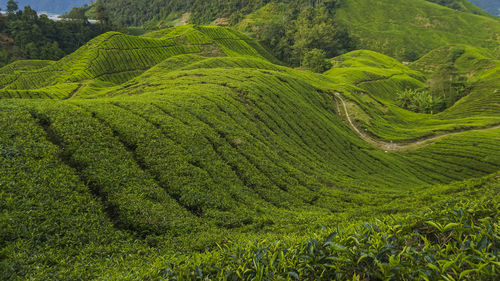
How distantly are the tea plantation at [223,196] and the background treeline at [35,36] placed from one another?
12101 centimetres

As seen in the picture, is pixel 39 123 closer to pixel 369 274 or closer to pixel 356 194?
pixel 369 274

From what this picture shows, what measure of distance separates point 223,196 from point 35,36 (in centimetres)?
15773

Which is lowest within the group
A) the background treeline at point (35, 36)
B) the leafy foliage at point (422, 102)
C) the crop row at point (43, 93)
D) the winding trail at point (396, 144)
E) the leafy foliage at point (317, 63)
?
the leafy foliage at point (422, 102)

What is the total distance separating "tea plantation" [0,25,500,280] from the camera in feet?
17.1

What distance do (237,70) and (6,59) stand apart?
406 ft

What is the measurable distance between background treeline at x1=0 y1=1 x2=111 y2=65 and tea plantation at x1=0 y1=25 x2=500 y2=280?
397ft

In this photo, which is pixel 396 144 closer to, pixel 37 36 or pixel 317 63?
pixel 317 63

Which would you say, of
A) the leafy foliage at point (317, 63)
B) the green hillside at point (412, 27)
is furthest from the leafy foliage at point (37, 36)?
the green hillside at point (412, 27)

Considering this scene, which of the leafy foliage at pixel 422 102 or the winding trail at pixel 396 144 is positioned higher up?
the winding trail at pixel 396 144

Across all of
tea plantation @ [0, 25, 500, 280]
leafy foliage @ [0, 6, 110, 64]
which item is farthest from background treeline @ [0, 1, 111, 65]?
tea plantation @ [0, 25, 500, 280]

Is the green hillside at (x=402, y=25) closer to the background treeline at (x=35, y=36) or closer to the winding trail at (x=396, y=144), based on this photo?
the background treeline at (x=35, y=36)

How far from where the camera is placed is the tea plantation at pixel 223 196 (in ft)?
17.1

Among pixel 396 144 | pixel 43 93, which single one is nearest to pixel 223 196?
pixel 396 144

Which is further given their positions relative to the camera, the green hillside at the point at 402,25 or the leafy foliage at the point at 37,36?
the green hillside at the point at 402,25
